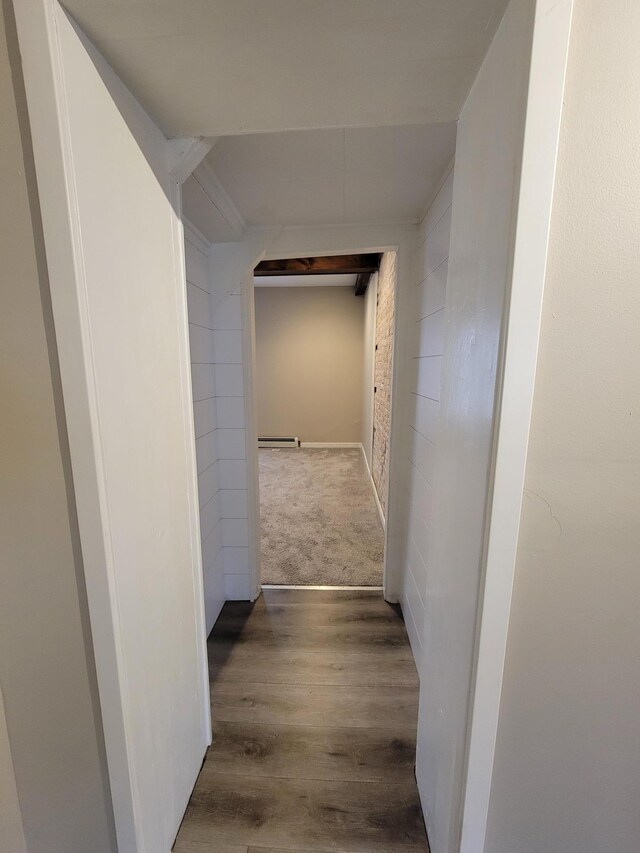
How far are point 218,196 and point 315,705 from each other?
2263 millimetres

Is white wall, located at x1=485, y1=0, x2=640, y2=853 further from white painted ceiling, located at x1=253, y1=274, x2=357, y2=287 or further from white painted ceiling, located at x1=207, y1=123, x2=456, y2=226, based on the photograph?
white painted ceiling, located at x1=253, y1=274, x2=357, y2=287

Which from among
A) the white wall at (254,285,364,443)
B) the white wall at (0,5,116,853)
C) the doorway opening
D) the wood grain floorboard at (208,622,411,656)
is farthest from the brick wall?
the white wall at (0,5,116,853)

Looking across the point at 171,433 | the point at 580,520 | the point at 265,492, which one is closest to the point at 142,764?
the point at 171,433

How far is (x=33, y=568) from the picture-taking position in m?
0.69

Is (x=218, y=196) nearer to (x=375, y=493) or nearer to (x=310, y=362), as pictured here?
(x=375, y=493)

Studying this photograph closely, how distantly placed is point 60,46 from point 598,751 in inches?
68.8

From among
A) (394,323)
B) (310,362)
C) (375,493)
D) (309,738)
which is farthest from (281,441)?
(309,738)

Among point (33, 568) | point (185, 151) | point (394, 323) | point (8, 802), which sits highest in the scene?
point (185, 151)

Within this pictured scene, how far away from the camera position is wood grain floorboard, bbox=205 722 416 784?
1.23m

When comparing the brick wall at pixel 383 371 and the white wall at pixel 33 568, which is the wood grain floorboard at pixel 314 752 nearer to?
the white wall at pixel 33 568

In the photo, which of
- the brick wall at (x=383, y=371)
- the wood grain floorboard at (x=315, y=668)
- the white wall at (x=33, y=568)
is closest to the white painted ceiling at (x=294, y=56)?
the white wall at (x=33, y=568)

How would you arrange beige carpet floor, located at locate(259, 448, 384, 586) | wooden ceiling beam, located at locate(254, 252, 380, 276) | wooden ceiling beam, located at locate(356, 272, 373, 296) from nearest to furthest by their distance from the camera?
beige carpet floor, located at locate(259, 448, 384, 586), wooden ceiling beam, located at locate(254, 252, 380, 276), wooden ceiling beam, located at locate(356, 272, 373, 296)

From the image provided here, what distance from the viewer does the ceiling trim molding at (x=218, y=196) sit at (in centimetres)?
127

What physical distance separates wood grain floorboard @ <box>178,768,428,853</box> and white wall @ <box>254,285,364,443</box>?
4810 mm
